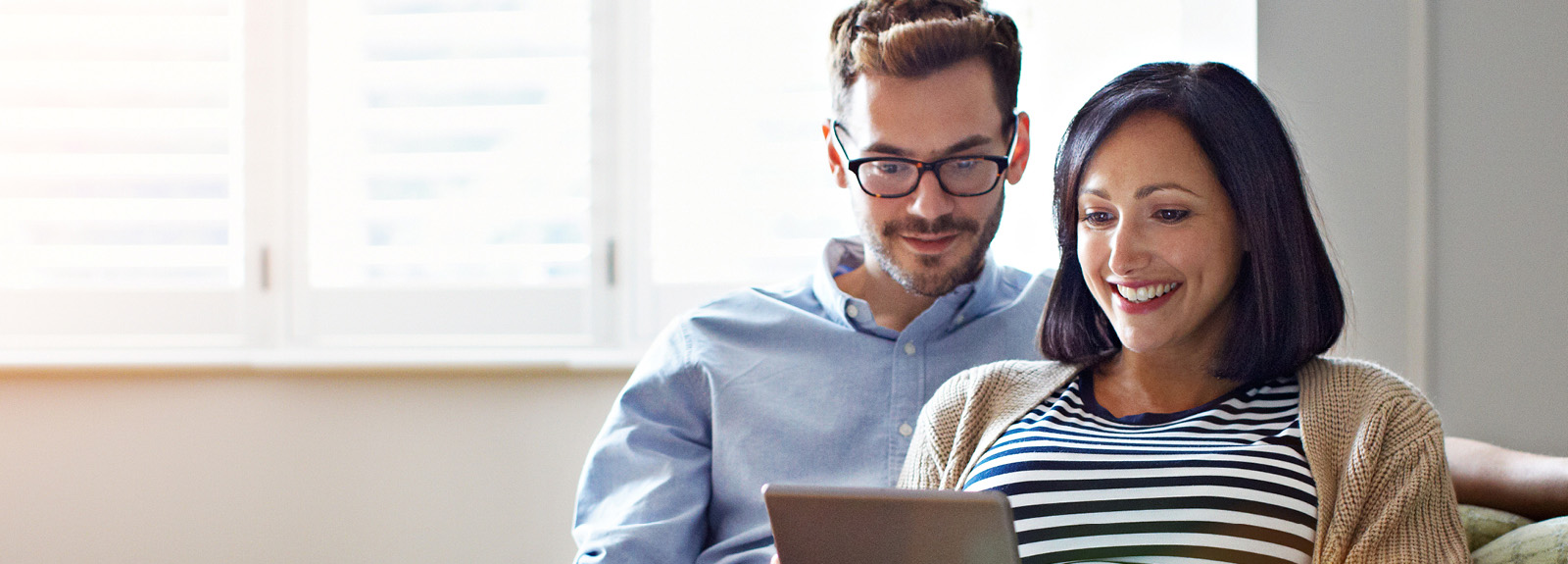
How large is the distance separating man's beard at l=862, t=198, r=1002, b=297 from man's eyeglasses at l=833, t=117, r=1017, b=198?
0.13ft

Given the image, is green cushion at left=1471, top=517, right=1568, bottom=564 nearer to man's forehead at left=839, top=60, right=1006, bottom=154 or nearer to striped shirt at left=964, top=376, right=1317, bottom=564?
striped shirt at left=964, top=376, right=1317, bottom=564

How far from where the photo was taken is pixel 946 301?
1.44 meters

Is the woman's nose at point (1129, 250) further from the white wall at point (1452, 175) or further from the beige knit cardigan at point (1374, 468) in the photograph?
the white wall at point (1452, 175)

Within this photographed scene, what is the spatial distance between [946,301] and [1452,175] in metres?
0.82

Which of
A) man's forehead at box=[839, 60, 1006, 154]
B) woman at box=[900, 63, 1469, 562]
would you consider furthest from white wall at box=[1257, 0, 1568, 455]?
woman at box=[900, 63, 1469, 562]

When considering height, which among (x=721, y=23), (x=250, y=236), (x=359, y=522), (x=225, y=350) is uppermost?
(x=721, y=23)

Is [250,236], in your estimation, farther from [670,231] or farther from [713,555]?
[713,555]

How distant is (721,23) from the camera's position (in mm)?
2297

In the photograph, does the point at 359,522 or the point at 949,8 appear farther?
the point at 359,522

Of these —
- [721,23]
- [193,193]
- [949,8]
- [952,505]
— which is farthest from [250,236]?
[952,505]

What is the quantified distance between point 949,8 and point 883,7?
95 millimetres

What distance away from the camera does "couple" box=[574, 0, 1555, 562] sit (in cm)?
99

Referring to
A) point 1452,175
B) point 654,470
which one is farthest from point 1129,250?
point 1452,175

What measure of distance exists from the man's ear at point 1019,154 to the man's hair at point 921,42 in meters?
0.03
